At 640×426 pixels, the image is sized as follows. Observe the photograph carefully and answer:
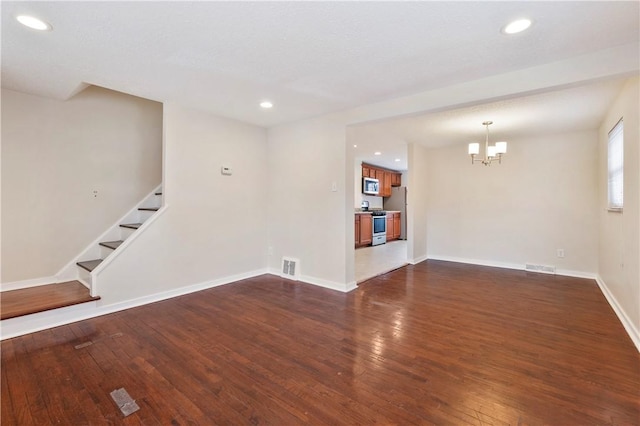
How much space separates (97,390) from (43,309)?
4.74ft

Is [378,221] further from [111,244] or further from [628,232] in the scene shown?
[111,244]

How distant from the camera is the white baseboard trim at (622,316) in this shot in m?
2.34

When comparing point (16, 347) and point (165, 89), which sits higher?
point (165, 89)

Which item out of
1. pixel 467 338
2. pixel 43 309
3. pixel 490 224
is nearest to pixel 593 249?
pixel 490 224

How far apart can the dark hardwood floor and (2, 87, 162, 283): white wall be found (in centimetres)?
124

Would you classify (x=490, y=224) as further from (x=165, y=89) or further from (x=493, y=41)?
(x=165, y=89)

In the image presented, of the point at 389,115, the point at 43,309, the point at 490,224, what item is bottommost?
the point at 43,309

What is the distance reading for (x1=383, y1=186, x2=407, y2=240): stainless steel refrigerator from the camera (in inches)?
380

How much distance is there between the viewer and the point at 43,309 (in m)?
2.62

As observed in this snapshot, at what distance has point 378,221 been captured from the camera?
8.06 metres

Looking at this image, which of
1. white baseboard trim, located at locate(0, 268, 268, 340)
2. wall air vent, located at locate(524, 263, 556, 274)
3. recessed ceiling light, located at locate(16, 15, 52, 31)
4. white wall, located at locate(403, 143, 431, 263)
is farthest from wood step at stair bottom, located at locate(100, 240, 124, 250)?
wall air vent, located at locate(524, 263, 556, 274)

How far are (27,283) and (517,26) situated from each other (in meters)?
5.17

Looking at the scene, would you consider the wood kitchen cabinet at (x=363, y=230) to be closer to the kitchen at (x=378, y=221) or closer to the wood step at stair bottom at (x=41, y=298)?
the kitchen at (x=378, y=221)

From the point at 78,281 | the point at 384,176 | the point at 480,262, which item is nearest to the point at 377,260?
the point at 480,262
